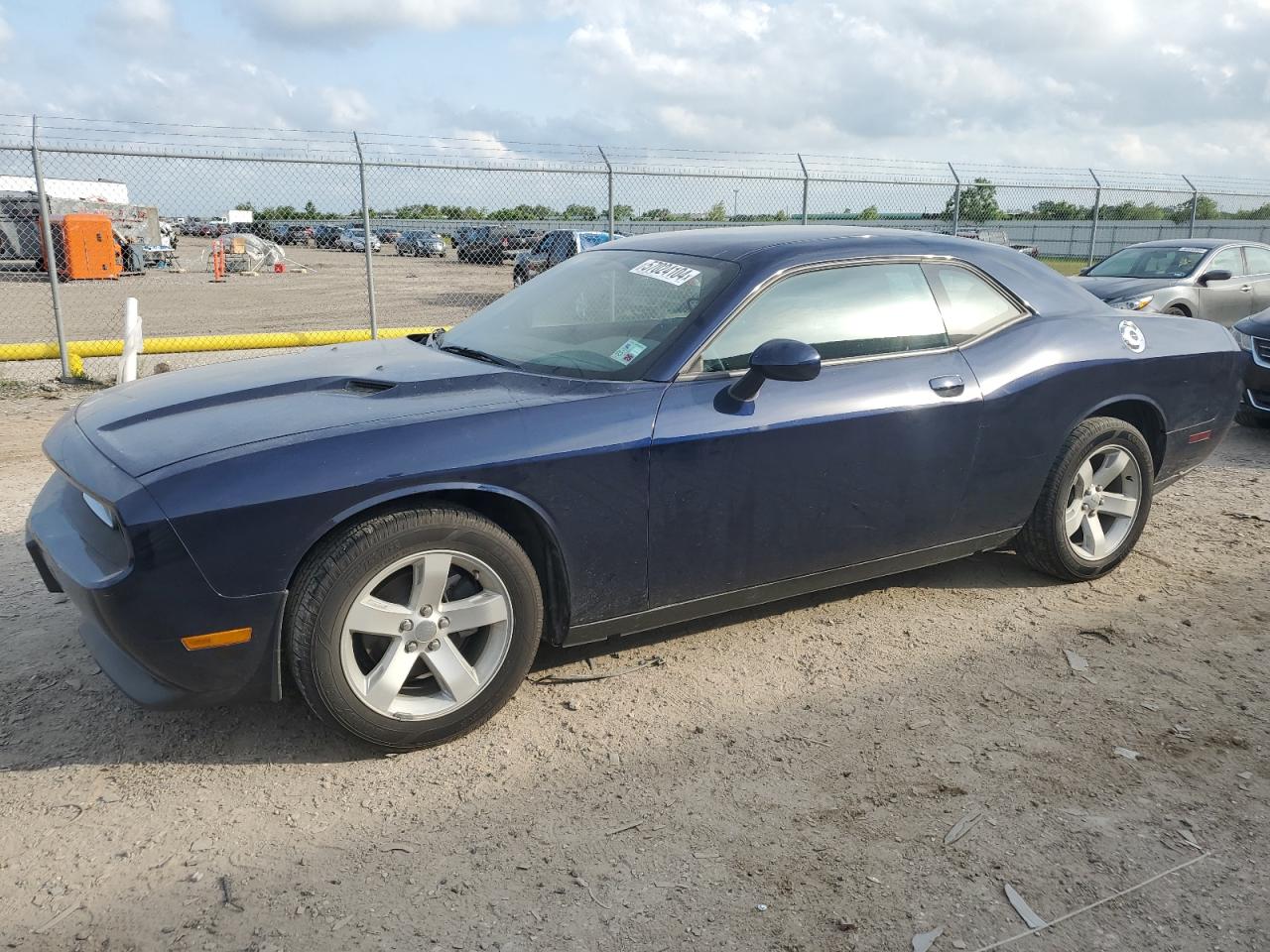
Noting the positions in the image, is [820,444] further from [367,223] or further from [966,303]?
[367,223]

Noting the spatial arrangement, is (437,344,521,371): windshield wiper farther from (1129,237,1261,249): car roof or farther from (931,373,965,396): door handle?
(1129,237,1261,249): car roof

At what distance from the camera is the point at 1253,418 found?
7691 millimetres

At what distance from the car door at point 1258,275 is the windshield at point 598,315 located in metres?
10.2

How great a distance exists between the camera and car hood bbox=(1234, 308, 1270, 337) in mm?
7656

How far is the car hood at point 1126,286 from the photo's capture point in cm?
1005

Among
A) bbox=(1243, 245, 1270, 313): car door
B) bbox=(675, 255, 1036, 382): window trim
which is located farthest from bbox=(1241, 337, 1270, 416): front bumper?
bbox=(675, 255, 1036, 382): window trim

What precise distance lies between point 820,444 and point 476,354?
1361 mm

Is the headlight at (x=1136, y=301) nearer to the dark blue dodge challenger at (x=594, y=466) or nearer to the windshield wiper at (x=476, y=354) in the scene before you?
the dark blue dodge challenger at (x=594, y=466)

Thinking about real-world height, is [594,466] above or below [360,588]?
above

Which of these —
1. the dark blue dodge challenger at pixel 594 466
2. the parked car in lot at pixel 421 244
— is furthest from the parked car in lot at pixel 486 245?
the dark blue dodge challenger at pixel 594 466

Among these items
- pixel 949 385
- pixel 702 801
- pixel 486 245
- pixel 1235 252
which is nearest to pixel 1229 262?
pixel 1235 252

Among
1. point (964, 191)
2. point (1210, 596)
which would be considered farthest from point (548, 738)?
point (964, 191)

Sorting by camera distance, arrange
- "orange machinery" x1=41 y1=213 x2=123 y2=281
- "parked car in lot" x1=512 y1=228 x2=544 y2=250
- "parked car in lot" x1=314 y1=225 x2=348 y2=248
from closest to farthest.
Result: "parked car in lot" x1=512 y1=228 x2=544 y2=250
"parked car in lot" x1=314 y1=225 x2=348 y2=248
"orange machinery" x1=41 y1=213 x2=123 y2=281

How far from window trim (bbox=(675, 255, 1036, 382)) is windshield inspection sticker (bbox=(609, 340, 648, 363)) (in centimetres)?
19
